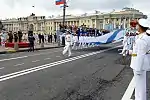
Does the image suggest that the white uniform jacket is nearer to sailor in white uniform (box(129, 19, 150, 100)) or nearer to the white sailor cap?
sailor in white uniform (box(129, 19, 150, 100))

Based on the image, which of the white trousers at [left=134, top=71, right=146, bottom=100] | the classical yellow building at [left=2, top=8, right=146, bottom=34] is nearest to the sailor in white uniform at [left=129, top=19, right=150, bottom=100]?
the white trousers at [left=134, top=71, right=146, bottom=100]

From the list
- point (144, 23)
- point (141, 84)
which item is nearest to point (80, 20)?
point (141, 84)

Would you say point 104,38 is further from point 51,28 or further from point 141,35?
point 51,28

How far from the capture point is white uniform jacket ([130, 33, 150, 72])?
607cm

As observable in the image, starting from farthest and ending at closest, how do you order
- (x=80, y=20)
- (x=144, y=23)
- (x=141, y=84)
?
(x=80, y=20)
(x=141, y=84)
(x=144, y=23)

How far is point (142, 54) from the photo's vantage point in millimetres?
6090

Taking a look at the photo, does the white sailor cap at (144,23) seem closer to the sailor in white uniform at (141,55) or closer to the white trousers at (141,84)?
the sailor in white uniform at (141,55)

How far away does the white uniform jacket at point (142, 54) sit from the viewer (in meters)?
6.07

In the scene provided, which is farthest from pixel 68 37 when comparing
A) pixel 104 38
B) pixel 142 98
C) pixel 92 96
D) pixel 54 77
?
pixel 142 98

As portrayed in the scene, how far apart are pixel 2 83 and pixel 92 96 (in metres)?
3.24

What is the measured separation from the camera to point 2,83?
10070 mm

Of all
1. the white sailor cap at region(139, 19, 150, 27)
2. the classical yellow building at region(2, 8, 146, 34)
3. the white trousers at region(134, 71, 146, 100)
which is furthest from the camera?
the classical yellow building at region(2, 8, 146, 34)

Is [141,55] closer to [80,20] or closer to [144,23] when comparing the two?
[144,23]

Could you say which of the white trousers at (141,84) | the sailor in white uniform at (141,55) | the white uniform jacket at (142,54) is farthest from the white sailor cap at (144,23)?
the white trousers at (141,84)
